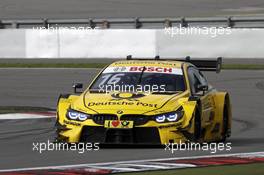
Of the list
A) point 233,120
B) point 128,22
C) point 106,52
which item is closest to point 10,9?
point 128,22

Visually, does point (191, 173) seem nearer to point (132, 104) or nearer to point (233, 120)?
point (132, 104)

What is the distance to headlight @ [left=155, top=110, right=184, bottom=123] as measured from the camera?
12.6 m

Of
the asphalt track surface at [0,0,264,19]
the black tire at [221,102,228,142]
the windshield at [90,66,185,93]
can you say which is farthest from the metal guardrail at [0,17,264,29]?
the windshield at [90,66,185,93]

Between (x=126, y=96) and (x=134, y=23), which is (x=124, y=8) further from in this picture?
(x=126, y=96)

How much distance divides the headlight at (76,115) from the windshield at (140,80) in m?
0.90

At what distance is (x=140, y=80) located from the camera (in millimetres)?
13773

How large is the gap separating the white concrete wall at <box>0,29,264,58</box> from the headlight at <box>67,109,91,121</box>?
60.4ft

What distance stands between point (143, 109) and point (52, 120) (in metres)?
4.71

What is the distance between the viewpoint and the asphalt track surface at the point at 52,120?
1170 centimetres
